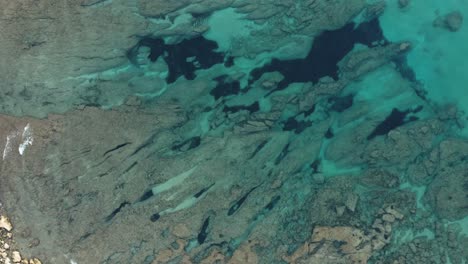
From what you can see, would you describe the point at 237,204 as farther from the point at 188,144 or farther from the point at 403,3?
the point at 403,3

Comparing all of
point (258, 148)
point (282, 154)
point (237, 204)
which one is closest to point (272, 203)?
point (237, 204)

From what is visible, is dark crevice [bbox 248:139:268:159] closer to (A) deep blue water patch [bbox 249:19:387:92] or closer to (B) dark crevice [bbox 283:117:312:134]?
(B) dark crevice [bbox 283:117:312:134]

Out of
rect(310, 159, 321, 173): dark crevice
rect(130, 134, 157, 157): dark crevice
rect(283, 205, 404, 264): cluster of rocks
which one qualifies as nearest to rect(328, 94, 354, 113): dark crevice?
rect(310, 159, 321, 173): dark crevice

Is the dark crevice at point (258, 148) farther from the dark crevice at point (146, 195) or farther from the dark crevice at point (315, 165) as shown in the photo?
the dark crevice at point (146, 195)

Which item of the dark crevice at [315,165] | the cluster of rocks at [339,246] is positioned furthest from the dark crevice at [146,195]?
the dark crevice at [315,165]

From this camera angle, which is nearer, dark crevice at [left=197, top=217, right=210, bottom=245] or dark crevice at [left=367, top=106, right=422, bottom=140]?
dark crevice at [left=197, top=217, right=210, bottom=245]
